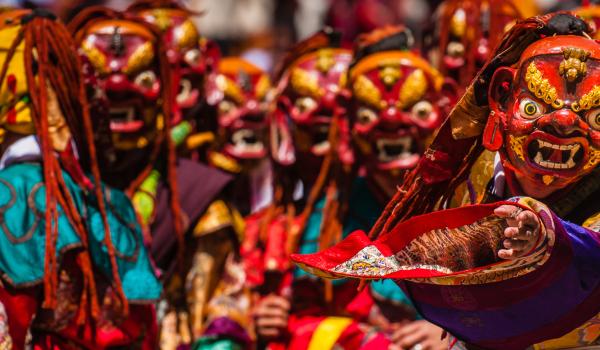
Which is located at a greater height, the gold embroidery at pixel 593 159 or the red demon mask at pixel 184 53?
the gold embroidery at pixel 593 159

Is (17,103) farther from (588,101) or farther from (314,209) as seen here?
(588,101)

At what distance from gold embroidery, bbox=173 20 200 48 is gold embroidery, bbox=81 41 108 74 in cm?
77

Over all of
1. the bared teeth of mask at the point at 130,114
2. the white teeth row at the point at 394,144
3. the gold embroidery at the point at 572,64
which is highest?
the gold embroidery at the point at 572,64

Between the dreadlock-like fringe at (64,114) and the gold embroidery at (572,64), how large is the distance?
1.64 m

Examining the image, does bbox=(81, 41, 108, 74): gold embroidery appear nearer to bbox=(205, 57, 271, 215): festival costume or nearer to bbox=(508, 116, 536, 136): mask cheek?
bbox=(205, 57, 271, 215): festival costume

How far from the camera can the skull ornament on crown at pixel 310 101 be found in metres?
5.67

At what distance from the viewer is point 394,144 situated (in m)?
5.21

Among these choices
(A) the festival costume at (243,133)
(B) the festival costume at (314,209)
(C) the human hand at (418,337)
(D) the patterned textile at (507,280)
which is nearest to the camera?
(D) the patterned textile at (507,280)

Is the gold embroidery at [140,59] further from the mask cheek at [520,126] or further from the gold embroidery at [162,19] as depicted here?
the mask cheek at [520,126]

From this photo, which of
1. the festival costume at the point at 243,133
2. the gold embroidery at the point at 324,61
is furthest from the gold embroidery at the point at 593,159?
the festival costume at the point at 243,133

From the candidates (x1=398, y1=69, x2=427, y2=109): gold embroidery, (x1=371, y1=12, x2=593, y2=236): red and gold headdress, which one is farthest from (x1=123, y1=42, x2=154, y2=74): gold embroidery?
(x1=371, y1=12, x2=593, y2=236): red and gold headdress

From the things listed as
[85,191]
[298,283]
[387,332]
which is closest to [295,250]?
[298,283]

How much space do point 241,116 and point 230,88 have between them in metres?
0.15

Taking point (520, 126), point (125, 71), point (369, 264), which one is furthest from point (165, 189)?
point (520, 126)
